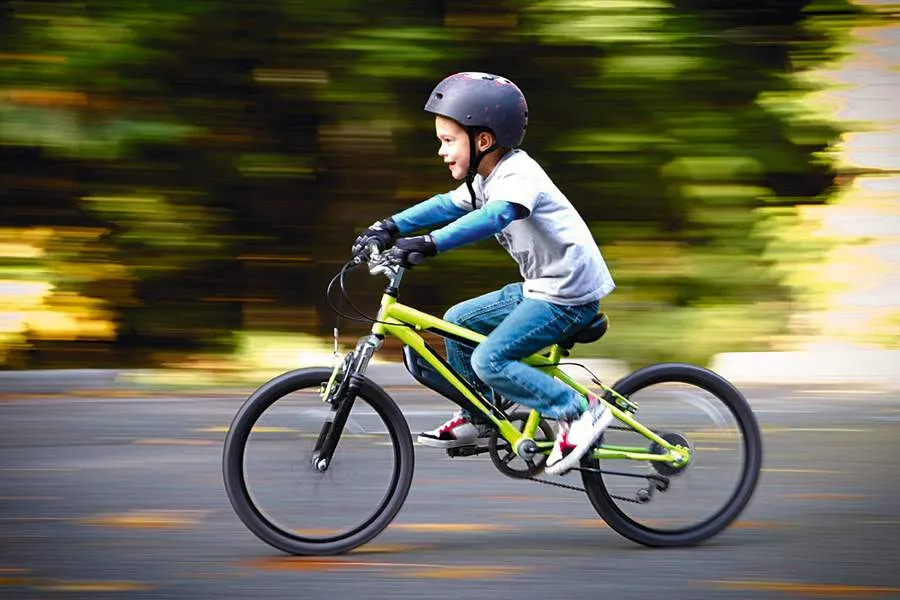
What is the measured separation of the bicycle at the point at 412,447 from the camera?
507 cm

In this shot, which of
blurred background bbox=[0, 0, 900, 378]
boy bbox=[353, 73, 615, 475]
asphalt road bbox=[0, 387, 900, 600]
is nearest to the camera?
asphalt road bbox=[0, 387, 900, 600]

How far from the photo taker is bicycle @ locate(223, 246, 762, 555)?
507cm

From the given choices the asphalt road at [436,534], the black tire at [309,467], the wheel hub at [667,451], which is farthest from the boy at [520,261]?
the asphalt road at [436,534]

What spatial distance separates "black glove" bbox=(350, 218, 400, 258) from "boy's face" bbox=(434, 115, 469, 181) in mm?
296

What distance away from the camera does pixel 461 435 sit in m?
5.25

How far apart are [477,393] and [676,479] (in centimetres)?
83

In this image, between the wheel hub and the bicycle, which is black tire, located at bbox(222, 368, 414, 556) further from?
the wheel hub

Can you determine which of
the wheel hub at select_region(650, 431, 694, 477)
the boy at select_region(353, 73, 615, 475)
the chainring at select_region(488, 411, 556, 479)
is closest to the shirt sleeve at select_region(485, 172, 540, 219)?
the boy at select_region(353, 73, 615, 475)

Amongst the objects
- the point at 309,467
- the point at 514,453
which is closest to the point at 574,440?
the point at 514,453

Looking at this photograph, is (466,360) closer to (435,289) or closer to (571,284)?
(571,284)

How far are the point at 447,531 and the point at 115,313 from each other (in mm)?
4589

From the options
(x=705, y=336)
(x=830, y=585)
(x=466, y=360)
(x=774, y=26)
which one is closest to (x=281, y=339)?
(x=705, y=336)

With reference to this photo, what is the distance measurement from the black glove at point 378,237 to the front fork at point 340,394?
1.09ft

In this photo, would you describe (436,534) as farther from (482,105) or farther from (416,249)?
(482,105)
